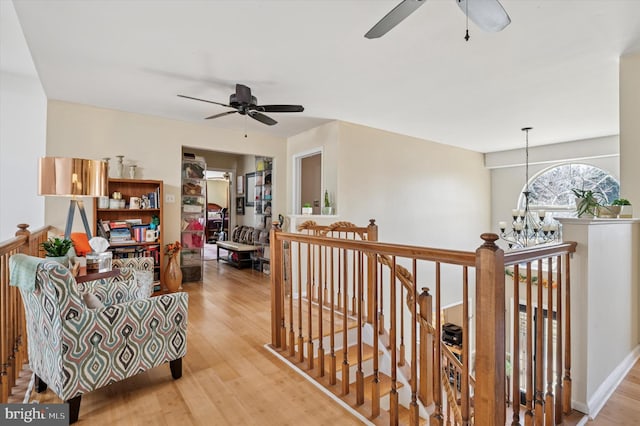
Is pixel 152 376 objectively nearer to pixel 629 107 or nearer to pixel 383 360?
pixel 383 360

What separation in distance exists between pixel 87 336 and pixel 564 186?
794 centimetres

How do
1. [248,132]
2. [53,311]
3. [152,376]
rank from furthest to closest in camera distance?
[248,132] < [152,376] < [53,311]

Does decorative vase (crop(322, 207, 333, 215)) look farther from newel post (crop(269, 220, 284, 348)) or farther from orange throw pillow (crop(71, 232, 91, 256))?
orange throw pillow (crop(71, 232, 91, 256))

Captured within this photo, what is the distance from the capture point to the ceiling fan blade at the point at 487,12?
64.4 inches

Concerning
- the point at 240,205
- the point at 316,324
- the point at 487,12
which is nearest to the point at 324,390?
the point at 316,324

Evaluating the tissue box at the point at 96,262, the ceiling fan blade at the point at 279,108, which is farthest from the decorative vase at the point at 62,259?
the ceiling fan blade at the point at 279,108

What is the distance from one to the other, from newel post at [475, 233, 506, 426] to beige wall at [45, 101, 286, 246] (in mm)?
4577

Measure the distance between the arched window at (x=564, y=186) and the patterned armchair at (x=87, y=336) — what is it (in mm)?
7250

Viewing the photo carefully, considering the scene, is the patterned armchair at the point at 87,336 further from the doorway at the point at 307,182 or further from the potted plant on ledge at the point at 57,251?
the doorway at the point at 307,182

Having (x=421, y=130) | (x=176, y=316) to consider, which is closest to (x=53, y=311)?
(x=176, y=316)

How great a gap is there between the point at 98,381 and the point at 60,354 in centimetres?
29

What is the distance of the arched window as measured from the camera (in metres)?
6.00

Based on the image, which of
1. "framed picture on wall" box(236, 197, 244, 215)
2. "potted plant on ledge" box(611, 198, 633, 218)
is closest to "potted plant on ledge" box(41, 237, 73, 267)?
"potted plant on ledge" box(611, 198, 633, 218)

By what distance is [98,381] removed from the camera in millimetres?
1854
